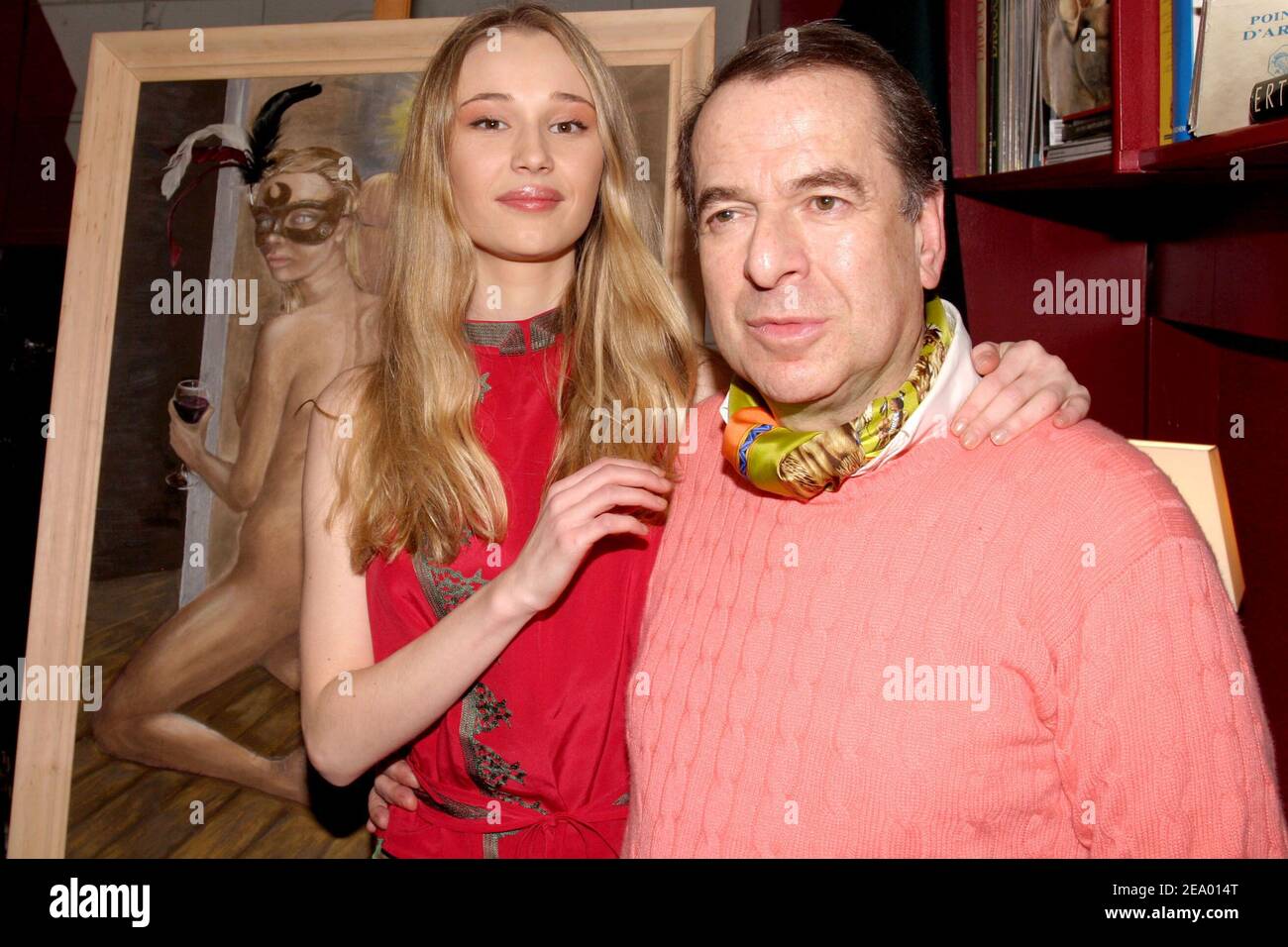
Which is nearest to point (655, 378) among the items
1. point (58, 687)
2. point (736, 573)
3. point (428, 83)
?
point (736, 573)

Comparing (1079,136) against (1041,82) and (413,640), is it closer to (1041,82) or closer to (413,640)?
(1041,82)

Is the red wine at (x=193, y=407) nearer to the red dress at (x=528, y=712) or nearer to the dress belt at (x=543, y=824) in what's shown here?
the red dress at (x=528, y=712)

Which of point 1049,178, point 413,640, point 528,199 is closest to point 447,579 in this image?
point 413,640

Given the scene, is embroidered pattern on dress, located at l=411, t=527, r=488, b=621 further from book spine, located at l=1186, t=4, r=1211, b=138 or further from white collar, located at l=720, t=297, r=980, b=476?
book spine, located at l=1186, t=4, r=1211, b=138

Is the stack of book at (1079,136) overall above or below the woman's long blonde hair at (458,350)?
above

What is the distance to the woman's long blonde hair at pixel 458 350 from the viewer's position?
1588mm

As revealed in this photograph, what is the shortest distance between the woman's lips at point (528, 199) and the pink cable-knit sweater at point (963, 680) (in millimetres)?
586

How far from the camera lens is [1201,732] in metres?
1.04

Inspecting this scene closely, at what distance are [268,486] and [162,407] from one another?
0.99 feet

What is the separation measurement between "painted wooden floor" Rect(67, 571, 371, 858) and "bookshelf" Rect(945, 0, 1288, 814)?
1.65 meters

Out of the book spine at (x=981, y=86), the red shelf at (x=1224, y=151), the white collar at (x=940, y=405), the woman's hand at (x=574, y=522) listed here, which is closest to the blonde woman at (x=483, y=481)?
the woman's hand at (x=574, y=522)

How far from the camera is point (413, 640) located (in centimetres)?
156
